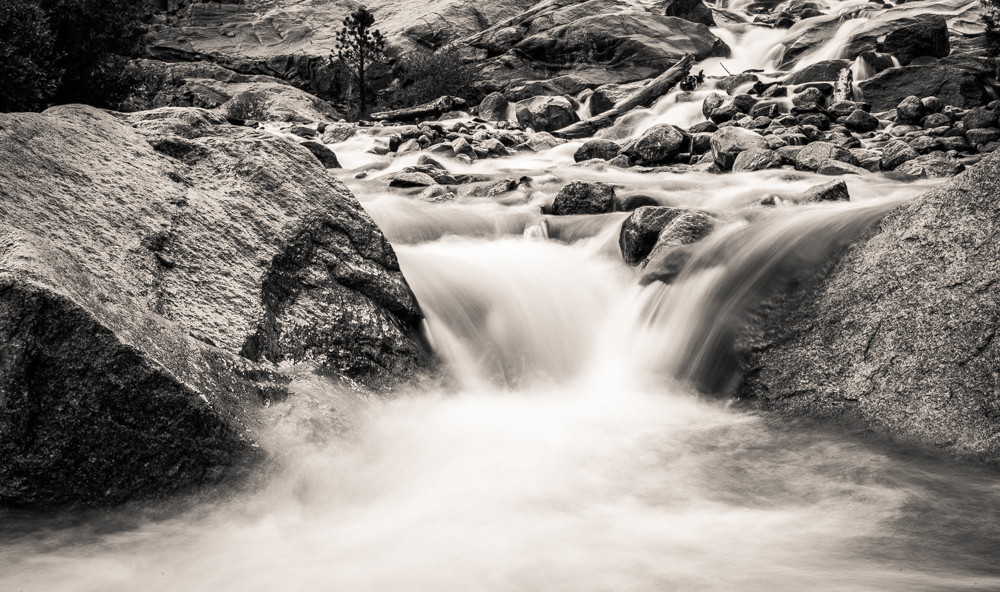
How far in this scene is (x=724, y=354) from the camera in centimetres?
437

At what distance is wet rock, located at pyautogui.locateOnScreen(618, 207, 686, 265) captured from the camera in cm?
590

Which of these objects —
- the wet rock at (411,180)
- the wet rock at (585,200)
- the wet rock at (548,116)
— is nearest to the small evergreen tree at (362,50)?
the wet rock at (548,116)

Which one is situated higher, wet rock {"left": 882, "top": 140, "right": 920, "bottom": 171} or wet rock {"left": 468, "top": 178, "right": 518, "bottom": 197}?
wet rock {"left": 882, "top": 140, "right": 920, "bottom": 171}

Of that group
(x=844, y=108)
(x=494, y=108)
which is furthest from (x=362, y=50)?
(x=844, y=108)

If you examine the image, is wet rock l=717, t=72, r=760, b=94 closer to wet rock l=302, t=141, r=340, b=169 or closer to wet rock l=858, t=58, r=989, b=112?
wet rock l=858, t=58, r=989, b=112

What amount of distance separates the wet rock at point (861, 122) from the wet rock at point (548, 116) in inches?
340

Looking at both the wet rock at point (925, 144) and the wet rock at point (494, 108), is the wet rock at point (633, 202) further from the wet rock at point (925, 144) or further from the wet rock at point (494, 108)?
the wet rock at point (494, 108)

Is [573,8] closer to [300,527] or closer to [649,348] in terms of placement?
[649,348]

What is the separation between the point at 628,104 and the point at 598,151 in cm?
891

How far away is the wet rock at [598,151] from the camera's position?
549 inches

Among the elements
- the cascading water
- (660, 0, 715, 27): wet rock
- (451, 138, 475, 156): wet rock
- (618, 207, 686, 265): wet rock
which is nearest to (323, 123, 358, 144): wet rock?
(451, 138, 475, 156): wet rock

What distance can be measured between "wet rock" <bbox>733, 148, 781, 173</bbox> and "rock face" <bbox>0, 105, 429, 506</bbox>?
7.71 meters

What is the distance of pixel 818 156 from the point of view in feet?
34.3

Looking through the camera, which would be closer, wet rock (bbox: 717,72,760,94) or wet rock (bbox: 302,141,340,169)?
wet rock (bbox: 302,141,340,169)
